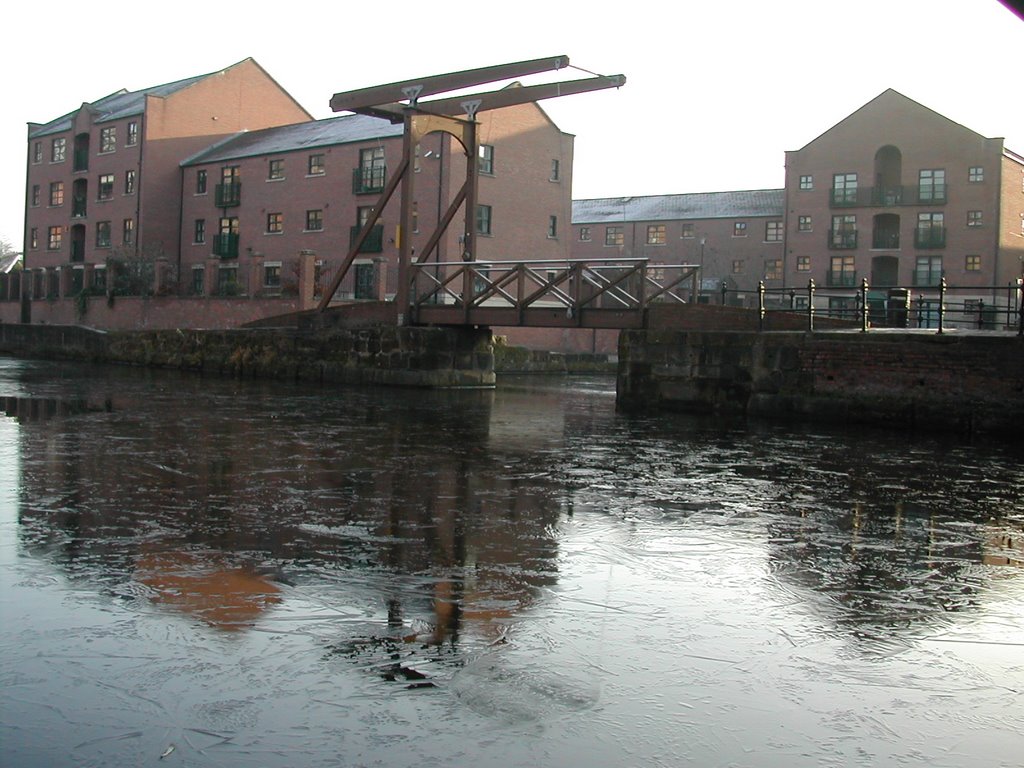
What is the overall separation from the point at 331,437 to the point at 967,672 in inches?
356

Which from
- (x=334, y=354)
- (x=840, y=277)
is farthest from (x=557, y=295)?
(x=840, y=277)

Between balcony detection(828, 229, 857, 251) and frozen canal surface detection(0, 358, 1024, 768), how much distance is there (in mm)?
46238

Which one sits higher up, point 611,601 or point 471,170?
point 471,170

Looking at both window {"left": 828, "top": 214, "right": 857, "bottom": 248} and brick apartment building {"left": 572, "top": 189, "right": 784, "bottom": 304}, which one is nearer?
window {"left": 828, "top": 214, "right": 857, "bottom": 248}

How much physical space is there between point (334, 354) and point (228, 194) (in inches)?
1006

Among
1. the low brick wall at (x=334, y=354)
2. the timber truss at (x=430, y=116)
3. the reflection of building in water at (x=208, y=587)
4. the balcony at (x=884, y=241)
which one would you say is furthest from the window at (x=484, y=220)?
the reflection of building in water at (x=208, y=587)

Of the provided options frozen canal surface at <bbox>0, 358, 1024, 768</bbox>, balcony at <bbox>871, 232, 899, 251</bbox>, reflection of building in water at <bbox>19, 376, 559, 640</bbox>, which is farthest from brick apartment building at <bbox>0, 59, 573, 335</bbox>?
frozen canal surface at <bbox>0, 358, 1024, 768</bbox>

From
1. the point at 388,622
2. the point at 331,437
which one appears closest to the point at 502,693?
the point at 388,622

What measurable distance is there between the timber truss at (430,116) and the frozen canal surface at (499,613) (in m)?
12.9

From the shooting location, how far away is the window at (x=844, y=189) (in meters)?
54.0

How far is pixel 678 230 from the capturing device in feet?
206

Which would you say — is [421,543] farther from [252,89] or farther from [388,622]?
[252,89]

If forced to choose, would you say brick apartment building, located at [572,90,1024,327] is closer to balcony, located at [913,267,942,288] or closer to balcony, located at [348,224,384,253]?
balcony, located at [913,267,942,288]

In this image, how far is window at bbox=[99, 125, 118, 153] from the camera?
51.5m
